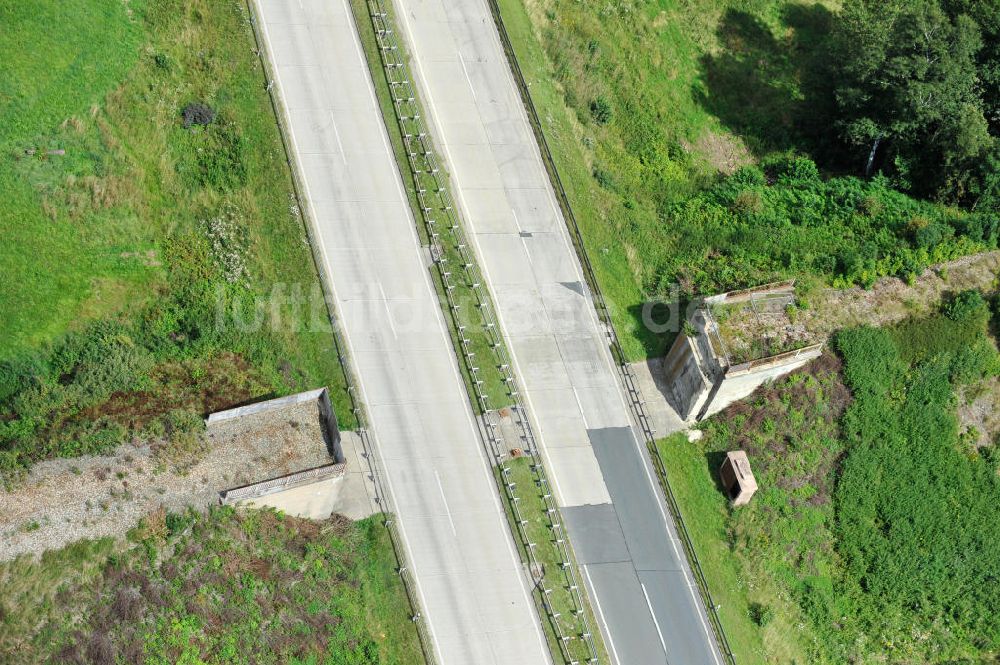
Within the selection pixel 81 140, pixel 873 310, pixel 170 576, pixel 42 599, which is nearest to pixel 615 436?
pixel 873 310

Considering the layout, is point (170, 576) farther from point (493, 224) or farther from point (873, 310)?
point (873, 310)

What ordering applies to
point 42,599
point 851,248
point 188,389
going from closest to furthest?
1. point 42,599
2. point 188,389
3. point 851,248

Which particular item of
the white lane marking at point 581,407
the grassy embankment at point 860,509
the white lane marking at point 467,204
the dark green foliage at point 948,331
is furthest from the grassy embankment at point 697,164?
the grassy embankment at point 860,509

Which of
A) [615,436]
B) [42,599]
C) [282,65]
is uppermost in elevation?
[282,65]

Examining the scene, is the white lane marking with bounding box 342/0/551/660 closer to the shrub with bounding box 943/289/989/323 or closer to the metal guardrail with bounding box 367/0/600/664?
the metal guardrail with bounding box 367/0/600/664

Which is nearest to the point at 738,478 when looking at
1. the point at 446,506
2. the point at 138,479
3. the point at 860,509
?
the point at 860,509

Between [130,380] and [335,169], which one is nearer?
[130,380]

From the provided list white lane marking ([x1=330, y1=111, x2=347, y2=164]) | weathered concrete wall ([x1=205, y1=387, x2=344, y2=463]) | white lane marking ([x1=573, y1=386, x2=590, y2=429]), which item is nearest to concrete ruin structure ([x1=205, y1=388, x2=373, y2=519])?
weathered concrete wall ([x1=205, y1=387, x2=344, y2=463])
